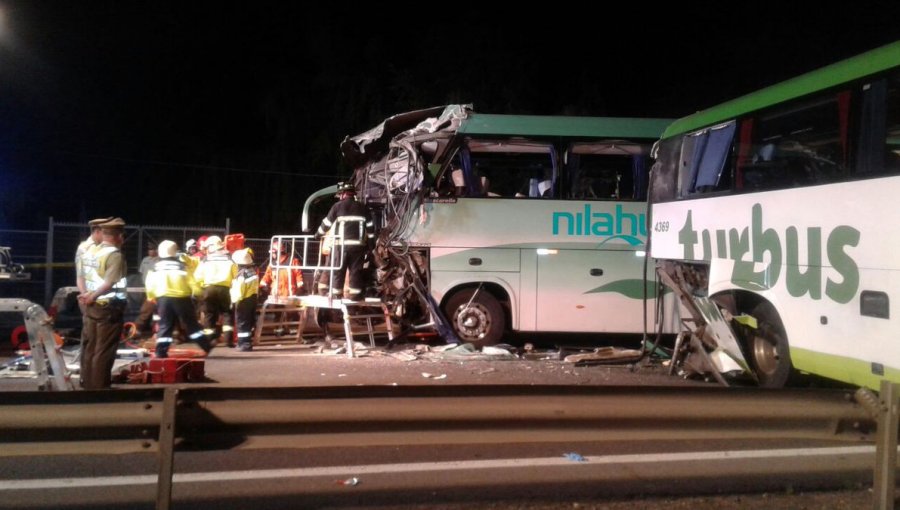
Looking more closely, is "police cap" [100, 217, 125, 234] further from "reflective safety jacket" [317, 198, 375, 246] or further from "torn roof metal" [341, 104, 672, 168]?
"torn roof metal" [341, 104, 672, 168]

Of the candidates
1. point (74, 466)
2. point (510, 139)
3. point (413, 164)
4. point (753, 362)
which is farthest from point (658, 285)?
point (74, 466)

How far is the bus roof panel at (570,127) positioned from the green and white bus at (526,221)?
0.6 inches

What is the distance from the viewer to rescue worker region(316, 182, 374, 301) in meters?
10.9

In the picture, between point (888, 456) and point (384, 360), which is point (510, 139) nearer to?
point (384, 360)

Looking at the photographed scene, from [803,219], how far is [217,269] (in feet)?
26.7

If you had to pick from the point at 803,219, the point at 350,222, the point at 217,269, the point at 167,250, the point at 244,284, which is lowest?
the point at 244,284

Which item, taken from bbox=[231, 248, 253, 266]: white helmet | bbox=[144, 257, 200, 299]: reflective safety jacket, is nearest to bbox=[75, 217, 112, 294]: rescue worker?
bbox=[144, 257, 200, 299]: reflective safety jacket

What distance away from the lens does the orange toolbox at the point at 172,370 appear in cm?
805

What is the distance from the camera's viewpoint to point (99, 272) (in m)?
7.47

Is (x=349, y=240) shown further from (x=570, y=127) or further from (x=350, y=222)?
(x=570, y=127)

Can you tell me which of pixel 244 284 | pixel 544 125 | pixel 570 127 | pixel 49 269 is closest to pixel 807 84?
pixel 570 127

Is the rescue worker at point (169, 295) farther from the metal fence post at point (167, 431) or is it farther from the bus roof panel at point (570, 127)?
the metal fence post at point (167, 431)

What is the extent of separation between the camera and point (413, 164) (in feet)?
36.4

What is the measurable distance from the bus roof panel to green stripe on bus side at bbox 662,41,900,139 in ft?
5.69
